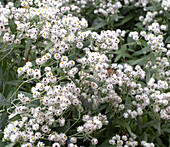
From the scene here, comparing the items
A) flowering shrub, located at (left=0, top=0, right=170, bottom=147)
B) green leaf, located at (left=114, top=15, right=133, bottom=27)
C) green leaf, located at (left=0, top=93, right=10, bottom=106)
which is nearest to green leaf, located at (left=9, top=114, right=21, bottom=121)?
flowering shrub, located at (left=0, top=0, right=170, bottom=147)

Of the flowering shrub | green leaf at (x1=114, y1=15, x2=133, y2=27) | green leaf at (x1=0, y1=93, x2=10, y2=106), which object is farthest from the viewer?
green leaf at (x1=114, y1=15, x2=133, y2=27)

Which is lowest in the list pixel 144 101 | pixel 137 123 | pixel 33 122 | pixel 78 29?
pixel 137 123

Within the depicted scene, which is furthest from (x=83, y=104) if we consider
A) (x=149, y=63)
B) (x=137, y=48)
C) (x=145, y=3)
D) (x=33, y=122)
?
(x=145, y=3)

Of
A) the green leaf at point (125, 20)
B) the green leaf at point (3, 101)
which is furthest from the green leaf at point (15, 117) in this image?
the green leaf at point (125, 20)

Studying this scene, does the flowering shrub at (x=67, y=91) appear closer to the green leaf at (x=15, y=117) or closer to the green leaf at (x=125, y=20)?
the green leaf at (x=15, y=117)

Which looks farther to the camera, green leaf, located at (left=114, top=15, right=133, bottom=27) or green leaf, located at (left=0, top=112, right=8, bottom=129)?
green leaf, located at (left=114, top=15, right=133, bottom=27)

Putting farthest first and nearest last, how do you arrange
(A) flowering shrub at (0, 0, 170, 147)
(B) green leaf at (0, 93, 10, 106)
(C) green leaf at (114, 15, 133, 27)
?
(C) green leaf at (114, 15, 133, 27)
(B) green leaf at (0, 93, 10, 106)
(A) flowering shrub at (0, 0, 170, 147)

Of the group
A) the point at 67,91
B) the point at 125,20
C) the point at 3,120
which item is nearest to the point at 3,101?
the point at 3,120

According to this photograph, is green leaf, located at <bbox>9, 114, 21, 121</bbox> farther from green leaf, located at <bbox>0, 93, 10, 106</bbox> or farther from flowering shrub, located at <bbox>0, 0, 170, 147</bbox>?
green leaf, located at <bbox>0, 93, 10, 106</bbox>

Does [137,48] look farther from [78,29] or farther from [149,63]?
[78,29]

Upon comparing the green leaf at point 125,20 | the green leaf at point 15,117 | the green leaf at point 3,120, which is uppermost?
the green leaf at point 125,20

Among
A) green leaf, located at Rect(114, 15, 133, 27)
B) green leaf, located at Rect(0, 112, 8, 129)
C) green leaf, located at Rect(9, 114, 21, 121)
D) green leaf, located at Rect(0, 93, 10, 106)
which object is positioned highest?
green leaf, located at Rect(114, 15, 133, 27)
